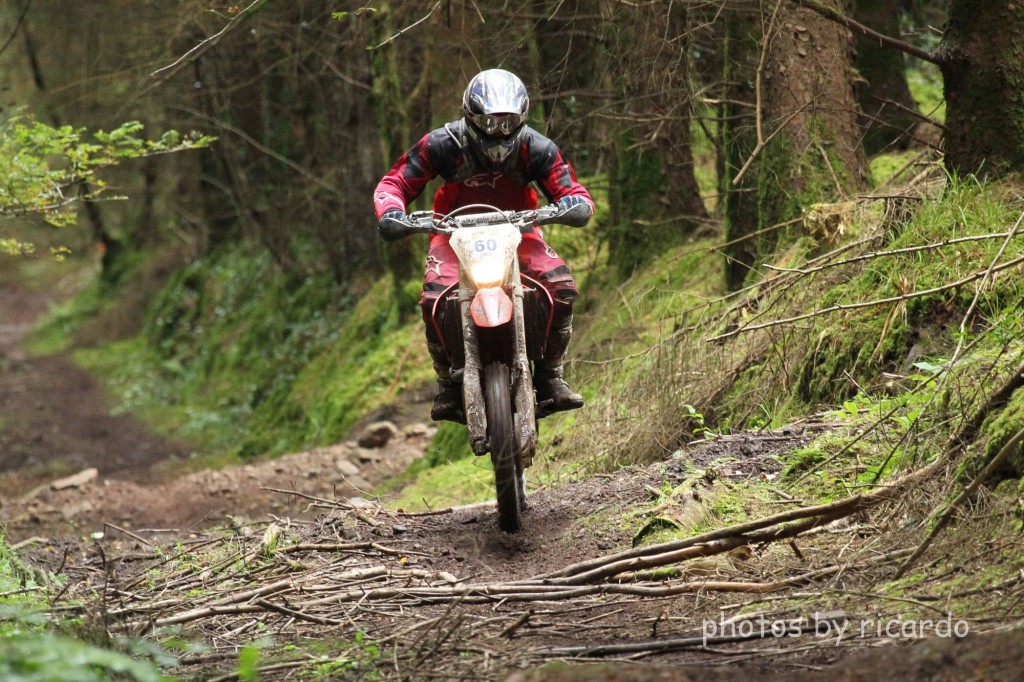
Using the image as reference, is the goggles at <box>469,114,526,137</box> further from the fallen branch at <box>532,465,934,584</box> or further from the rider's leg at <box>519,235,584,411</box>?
the fallen branch at <box>532,465,934,584</box>

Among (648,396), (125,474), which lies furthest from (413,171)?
(125,474)

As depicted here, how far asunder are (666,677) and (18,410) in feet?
68.0

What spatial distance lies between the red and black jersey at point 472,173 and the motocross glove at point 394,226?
0.95 feet

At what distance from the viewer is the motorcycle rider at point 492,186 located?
654 cm

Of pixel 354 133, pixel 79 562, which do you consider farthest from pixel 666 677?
pixel 354 133

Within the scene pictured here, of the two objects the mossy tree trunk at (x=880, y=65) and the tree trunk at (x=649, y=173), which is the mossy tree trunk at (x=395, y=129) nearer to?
the tree trunk at (x=649, y=173)

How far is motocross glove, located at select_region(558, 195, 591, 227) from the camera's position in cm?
655

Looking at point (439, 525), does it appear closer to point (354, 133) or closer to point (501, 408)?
point (501, 408)

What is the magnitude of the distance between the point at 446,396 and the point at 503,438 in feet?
2.79

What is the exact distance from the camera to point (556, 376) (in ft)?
23.2

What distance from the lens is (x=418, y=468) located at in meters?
12.2

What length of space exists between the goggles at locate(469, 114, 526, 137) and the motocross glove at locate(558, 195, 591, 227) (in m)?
0.51

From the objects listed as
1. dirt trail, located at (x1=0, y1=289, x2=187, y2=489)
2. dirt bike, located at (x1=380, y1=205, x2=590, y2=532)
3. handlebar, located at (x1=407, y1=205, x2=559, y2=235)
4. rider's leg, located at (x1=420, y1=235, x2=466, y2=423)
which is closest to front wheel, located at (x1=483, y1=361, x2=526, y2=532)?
dirt bike, located at (x1=380, y1=205, x2=590, y2=532)

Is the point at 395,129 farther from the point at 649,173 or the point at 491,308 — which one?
the point at 491,308
